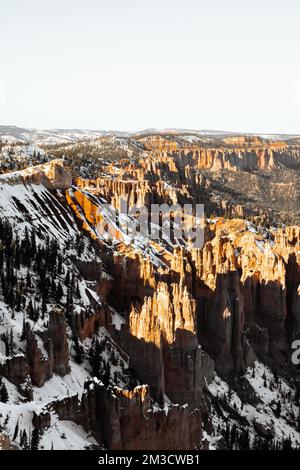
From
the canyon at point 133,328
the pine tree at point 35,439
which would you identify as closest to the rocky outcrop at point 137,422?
the canyon at point 133,328

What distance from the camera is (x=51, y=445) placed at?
37.2 meters

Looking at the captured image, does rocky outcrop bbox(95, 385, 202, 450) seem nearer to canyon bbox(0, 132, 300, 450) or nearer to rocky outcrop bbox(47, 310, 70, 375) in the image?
canyon bbox(0, 132, 300, 450)

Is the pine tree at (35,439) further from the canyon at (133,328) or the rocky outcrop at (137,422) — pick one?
the rocky outcrop at (137,422)

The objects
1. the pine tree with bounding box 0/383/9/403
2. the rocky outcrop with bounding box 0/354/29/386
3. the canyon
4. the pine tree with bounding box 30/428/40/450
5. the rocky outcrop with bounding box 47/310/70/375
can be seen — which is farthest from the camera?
the rocky outcrop with bounding box 47/310/70/375

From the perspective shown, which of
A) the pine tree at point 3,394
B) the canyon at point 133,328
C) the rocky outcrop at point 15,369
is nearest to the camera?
the pine tree at point 3,394

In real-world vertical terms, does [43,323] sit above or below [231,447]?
above

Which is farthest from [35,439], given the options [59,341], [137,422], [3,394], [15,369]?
[59,341]

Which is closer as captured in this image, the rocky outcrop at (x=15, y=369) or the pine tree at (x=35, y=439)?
the pine tree at (x=35, y=439)

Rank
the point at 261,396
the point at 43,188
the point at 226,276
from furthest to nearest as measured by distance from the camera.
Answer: the point at 43,188, the point at 226,276, the point at 261,396

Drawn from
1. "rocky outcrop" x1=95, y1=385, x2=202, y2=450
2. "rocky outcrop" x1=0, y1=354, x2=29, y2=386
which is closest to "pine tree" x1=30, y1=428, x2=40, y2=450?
"rocky outcrop" x1=95, y1=385, x2=202, y2=450

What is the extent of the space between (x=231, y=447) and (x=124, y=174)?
318 feet
